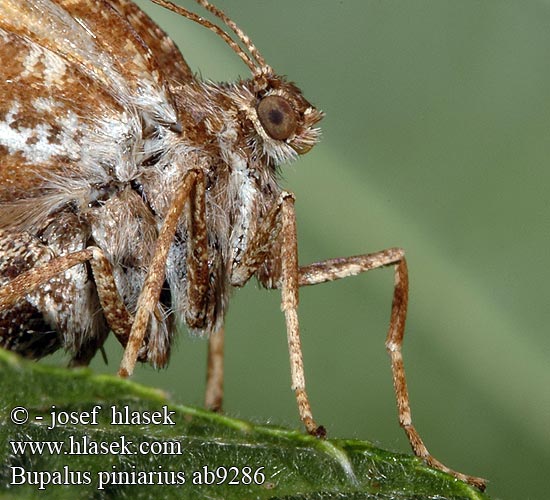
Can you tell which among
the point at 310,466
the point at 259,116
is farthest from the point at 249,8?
the point at 310,466

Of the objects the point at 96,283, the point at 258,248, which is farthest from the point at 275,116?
the point at 96,283

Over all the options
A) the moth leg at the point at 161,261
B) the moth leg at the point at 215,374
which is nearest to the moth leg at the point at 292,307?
the moth leg at the point at 161,261

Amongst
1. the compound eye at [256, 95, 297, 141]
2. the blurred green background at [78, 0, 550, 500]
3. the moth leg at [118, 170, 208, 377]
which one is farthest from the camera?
the blurred green background at [78, 0, 550, 500]

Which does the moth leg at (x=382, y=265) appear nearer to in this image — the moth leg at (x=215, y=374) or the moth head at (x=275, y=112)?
the moth head at (x=275, y=112)

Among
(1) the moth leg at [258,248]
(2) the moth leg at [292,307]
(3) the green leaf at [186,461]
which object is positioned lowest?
(3) the green leaf at [186,461]

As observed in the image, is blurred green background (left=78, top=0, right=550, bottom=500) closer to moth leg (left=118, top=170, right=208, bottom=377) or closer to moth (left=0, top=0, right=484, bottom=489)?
moth (left=0, top=0, right=484, bottom=489)

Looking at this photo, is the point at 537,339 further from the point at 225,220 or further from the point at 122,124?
the point at 122,124

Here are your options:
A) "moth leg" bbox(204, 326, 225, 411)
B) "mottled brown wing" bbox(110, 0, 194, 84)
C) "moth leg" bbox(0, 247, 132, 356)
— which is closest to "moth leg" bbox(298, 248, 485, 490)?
"moth leg" bbox(0, 247, 132, 356)
